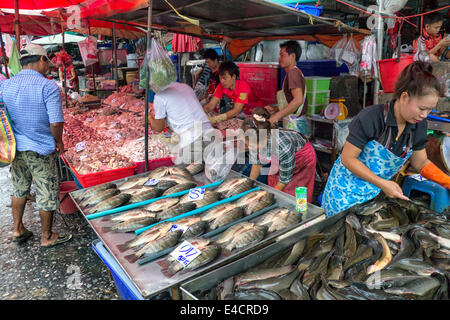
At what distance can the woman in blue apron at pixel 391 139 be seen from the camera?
2068 millimetres

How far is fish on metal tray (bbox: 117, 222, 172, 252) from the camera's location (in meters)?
2.09

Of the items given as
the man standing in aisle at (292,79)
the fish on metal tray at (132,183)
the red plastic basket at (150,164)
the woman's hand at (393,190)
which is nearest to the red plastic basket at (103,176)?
the red plastic basket at (150,164)

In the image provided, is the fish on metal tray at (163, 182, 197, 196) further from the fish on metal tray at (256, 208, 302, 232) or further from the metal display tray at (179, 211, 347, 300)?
the metal display tray at (179, 211, 347, 300)

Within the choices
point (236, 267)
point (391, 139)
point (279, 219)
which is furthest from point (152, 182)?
point (391, 139)

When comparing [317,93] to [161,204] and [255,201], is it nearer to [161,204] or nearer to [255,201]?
[255,201]

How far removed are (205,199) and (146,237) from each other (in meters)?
0.66

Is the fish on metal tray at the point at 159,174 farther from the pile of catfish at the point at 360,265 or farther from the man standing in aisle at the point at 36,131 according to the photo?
the pile of catfish at the point at 360,265

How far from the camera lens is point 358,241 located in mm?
1977

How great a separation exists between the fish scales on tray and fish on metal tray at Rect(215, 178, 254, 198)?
0.47 ft

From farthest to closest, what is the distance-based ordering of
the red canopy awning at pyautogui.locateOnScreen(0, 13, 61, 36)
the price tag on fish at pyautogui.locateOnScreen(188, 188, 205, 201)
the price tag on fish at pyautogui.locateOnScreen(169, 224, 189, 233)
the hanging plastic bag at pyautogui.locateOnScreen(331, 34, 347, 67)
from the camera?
the red canopy awning at pyautogui.locateOnScreen(0, 13, 61, 36) → the hanging plastic bag at pyautogui.locateOnScreen(331, 34, 347, 67) → the price tag on fish at pyautogui.locateOnScreen(188, 188, 205, 201) → the price tag on fish at pyautogui.locateOnScreen(169, 224, 189, 233)

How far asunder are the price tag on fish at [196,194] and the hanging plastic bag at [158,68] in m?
1.36

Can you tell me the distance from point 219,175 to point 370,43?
9.76 ft

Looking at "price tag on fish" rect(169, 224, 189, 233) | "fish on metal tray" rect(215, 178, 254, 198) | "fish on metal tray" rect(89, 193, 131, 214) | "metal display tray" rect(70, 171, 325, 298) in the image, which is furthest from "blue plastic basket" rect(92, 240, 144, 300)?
"fish on metal tray" rect(215, 178, 254, 198)
